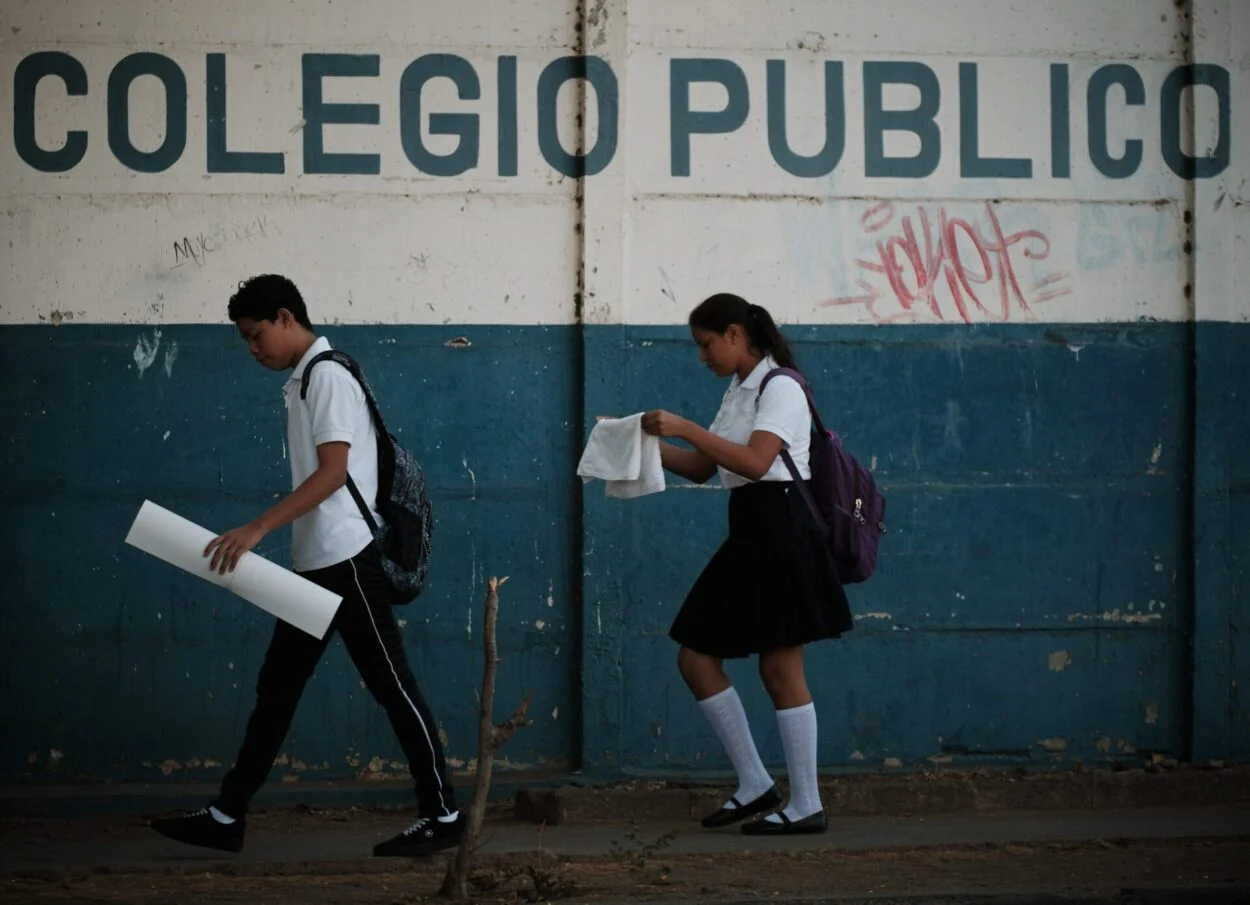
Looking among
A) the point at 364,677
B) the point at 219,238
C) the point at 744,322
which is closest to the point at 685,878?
the point at 364,677

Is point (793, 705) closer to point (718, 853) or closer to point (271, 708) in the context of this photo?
point (718, 853)

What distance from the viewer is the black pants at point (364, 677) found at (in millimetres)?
5441

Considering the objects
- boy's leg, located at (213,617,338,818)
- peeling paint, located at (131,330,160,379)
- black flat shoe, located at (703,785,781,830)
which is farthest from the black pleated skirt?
peeling paint, located at (131,330,160,379)

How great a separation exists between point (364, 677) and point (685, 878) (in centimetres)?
116

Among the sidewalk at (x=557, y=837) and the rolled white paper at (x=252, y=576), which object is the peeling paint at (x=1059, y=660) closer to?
the sidewalk at (x=557, y=837)

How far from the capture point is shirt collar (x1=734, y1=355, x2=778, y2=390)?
19.4 ft

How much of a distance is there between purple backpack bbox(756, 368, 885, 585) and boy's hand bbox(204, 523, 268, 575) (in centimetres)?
171

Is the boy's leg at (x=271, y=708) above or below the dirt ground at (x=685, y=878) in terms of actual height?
above

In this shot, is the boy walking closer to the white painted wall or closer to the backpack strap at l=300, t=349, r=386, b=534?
the backpack strap at l=300, t=349, r=386, b=534

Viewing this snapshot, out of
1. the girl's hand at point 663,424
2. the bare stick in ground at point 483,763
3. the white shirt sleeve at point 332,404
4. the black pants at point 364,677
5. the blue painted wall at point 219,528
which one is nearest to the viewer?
the bare stick in ground at point 483,763

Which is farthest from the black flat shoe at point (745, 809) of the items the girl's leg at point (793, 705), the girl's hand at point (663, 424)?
the girl's hand at point (663, 424)

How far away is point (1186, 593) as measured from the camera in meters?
7.16

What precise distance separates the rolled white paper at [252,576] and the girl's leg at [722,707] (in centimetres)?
131

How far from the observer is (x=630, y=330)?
6.88m
